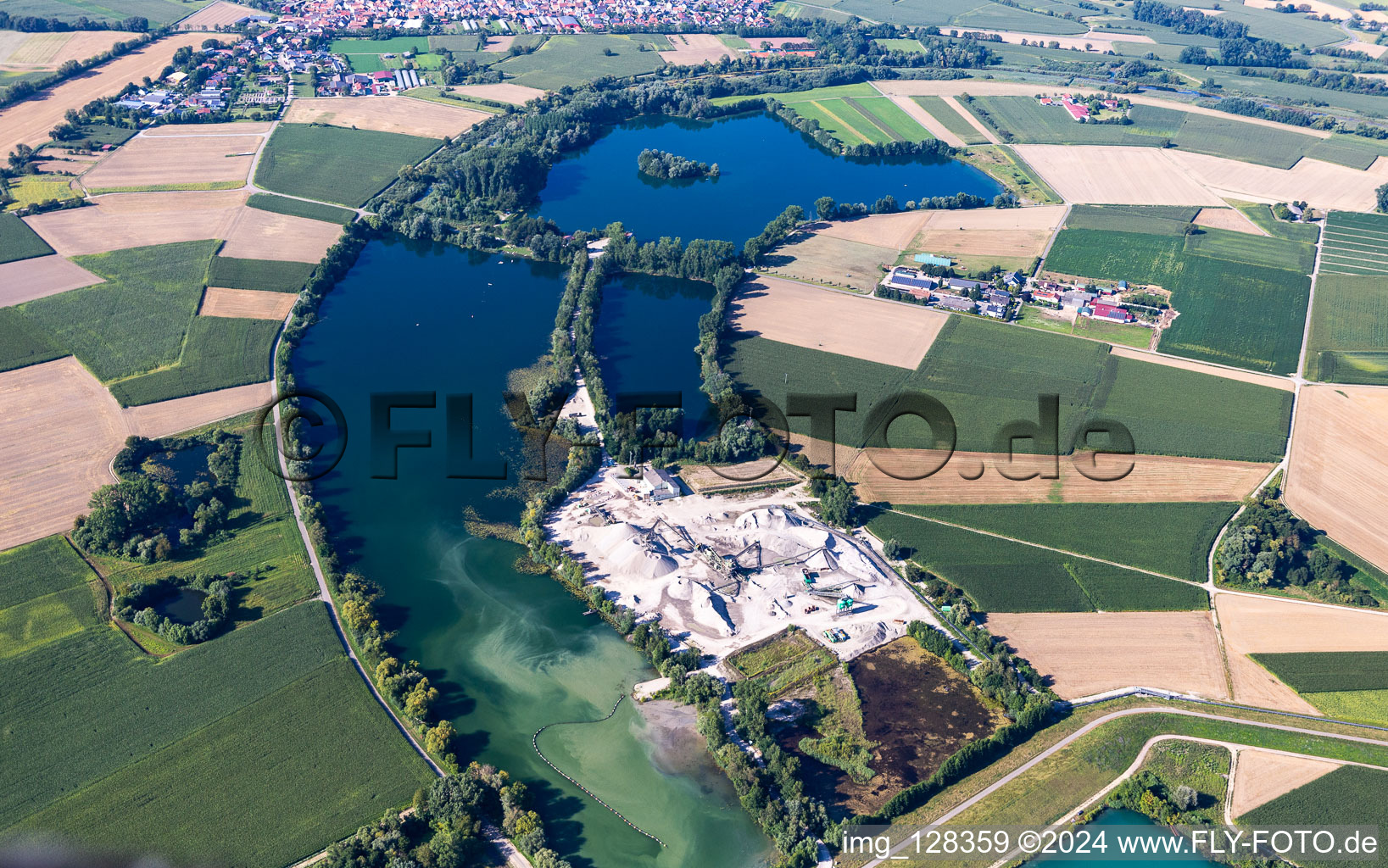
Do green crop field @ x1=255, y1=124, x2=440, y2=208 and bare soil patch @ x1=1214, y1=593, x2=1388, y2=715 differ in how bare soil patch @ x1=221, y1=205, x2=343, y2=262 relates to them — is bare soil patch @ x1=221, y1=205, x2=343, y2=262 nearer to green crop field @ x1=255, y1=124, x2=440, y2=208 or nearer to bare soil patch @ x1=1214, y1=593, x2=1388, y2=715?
green crop field @ x1=255, y1=124, x2=440, y2=208

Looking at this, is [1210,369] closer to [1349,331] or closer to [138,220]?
[1349,331]

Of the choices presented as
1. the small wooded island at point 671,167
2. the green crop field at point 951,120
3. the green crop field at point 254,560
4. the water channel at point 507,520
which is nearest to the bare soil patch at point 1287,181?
the green crop field at point 951,120

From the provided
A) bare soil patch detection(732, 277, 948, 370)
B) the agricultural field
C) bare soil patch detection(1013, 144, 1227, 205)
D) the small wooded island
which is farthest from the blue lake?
the agricultural field

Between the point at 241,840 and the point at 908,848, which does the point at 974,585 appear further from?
the point at 241,840

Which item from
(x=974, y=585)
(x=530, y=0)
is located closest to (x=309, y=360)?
(x=974, y=585)

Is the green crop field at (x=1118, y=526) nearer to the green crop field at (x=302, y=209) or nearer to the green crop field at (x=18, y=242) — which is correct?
the green crop field at (x=302, y=209)
